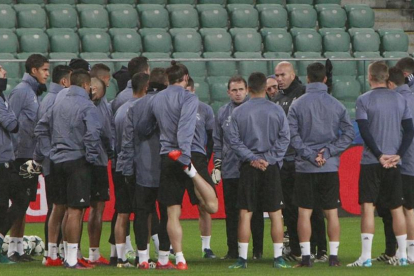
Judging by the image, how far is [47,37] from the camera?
19.6m

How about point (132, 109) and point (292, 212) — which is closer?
point (132, 109)

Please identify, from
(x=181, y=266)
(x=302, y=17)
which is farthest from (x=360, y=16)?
(x=181, y=266)

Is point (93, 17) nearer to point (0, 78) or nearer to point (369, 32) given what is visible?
point (369, 32)

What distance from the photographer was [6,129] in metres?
11.9

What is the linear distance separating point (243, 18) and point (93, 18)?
3140 mm

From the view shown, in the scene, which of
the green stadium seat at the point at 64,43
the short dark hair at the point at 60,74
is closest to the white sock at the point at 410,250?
the short dark hair at the point at 60,74

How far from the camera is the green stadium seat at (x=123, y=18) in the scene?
2075cm

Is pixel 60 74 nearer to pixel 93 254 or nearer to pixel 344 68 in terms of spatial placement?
pixel 93 254

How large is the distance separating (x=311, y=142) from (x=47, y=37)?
31.2 feet

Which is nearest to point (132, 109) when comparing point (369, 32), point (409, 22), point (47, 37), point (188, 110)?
point (188, 110)

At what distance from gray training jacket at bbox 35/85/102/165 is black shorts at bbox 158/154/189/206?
0.80 meters

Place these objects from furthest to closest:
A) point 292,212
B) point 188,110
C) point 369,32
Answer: point 369,32, point 292,212, point 188,110

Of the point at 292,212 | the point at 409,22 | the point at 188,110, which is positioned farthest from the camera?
the point at 409,22

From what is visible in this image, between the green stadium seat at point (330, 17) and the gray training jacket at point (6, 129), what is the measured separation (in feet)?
37.3
